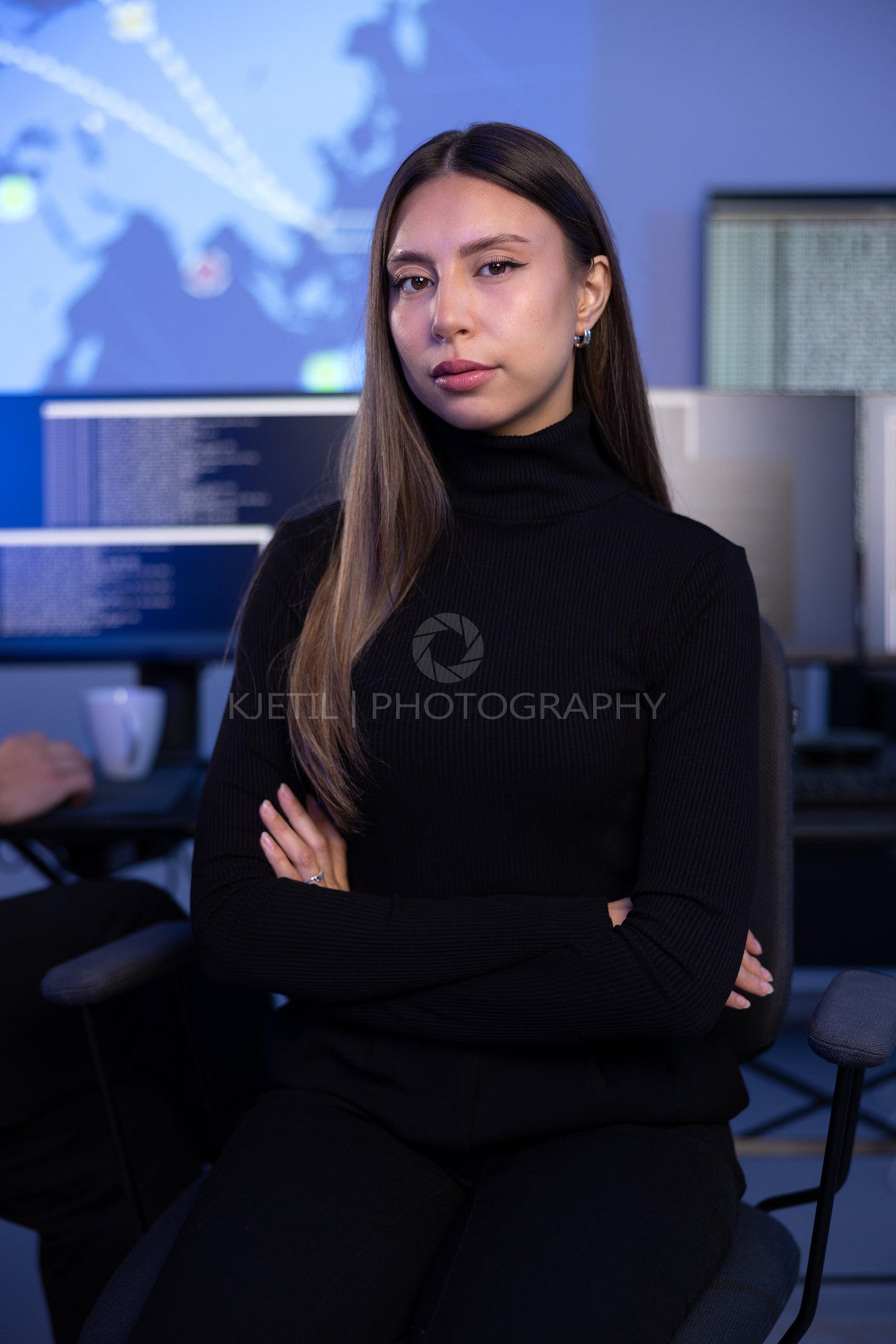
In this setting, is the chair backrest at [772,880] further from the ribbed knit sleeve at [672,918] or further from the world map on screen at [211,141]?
the world map on screen at [211,141]

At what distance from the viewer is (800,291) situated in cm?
288

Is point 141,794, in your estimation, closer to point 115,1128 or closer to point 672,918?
point 115,1128

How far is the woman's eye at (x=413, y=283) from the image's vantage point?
1013mm

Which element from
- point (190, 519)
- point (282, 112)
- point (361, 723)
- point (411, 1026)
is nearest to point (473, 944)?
point (411, 1026)

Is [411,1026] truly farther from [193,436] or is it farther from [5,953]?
[193,436]

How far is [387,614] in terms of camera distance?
1060mm

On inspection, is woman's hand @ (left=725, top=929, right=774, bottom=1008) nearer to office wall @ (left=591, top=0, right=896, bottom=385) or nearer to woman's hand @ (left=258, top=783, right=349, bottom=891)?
woman's hand @ (left=258, top=783, right=349, bottom=891)

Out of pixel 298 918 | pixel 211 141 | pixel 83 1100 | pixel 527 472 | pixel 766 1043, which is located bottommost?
pixel 83 1100

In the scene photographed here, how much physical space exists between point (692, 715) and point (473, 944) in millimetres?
263

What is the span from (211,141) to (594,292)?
206 centimetres

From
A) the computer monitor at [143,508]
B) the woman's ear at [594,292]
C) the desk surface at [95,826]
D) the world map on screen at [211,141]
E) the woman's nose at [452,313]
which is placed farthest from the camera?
the world map on screen at [211,141]

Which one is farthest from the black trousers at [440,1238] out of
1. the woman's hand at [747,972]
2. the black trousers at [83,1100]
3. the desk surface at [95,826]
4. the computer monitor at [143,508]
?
the computer monitor at [143,508]

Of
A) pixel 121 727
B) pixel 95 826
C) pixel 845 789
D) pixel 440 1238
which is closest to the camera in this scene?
pixel 440 1238

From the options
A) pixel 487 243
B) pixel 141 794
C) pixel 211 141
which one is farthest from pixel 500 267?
pixel 211 141
